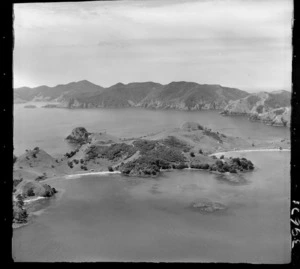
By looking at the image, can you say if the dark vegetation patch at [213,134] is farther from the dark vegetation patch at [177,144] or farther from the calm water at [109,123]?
the dark vegetation patch at [177,144]

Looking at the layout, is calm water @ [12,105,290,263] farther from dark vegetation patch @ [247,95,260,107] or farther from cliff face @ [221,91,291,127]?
dark vegetation patch @ [247,95,260,107]

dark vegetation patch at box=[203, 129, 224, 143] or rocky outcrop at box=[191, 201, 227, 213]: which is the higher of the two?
dark vegetation patch at box=[203, 129, 224, 143]

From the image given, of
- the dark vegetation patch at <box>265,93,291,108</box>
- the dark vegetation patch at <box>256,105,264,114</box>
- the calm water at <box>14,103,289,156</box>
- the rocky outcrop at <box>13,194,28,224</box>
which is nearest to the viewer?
the dark vegetation patch at <box>265,93,291,108</box>

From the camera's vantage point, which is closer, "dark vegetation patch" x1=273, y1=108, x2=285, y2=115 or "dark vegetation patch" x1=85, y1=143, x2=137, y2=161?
"dark vegetation patch" x1=273, y1=108, x2=285, y2=115

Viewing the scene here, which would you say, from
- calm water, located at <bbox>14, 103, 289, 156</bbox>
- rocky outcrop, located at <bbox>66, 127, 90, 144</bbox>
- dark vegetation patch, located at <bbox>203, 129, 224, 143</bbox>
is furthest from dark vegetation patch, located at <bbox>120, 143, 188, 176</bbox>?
rocky outcrop, located at <bbox>66, 127, 90, 144</bbox>

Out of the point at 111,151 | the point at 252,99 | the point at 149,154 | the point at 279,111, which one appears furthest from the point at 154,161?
the point at 279,111

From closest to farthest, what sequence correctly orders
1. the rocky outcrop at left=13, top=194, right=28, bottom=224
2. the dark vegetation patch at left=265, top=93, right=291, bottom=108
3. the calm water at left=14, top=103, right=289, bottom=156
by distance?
the dark vegetation patch at left=265, top=93, right=291, bottom=108 < the rocky outcrop at left=13, top=194, right=28, bottom=224 < the calm water at left=14, top=103, right=289, bottom=156

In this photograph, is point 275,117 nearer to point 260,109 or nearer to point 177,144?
point 260,109

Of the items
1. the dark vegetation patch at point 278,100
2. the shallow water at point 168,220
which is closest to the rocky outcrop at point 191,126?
the shallow water at point 168,220
